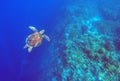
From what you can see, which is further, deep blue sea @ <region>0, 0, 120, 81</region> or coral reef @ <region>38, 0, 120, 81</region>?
deep blue sea @ <region>0, 0, 120, 81</region>

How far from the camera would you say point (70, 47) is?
9.87 metres

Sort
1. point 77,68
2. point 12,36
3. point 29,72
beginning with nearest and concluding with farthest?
point 77,68 < point 29,72 < point 12,36

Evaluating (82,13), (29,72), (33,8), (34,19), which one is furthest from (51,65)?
(33,8)

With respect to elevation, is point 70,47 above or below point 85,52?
above

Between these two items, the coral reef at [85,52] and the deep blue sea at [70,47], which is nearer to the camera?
the coral reef at [85,52]

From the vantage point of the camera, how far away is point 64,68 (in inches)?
358

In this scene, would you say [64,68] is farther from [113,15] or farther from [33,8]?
[33,8]

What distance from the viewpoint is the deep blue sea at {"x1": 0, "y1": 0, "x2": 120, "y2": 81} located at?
875 cm

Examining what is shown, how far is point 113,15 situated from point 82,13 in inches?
82.6

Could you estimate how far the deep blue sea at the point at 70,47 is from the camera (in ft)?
28.7

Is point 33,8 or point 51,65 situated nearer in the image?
Result: point 51,65

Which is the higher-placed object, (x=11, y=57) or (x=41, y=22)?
(x=41, y=22)

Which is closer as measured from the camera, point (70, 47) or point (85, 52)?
point (85, 52)

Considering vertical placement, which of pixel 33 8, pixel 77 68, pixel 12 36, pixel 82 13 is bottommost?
pixel 77 68
